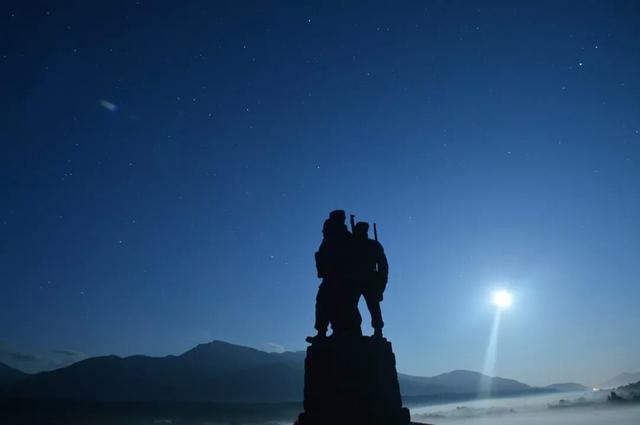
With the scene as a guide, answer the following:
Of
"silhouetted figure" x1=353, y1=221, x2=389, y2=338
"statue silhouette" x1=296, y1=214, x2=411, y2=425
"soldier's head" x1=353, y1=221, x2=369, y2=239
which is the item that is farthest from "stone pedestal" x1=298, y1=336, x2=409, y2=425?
"soldier's head" x1=353, y1=221, x2=369, y2=239

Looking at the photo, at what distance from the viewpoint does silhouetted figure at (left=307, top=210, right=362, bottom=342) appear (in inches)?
358

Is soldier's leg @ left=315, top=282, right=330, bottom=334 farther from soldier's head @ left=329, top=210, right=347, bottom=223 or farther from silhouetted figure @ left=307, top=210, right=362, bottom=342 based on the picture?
soldier's head @ left=329, top=210, right=347, bottom=223

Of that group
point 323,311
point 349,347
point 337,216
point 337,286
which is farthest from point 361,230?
point 349,347

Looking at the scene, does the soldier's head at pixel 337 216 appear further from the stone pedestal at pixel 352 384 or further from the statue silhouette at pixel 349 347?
the stone pedestal at pixel 352 384

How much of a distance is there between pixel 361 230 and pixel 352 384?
11.4 feet

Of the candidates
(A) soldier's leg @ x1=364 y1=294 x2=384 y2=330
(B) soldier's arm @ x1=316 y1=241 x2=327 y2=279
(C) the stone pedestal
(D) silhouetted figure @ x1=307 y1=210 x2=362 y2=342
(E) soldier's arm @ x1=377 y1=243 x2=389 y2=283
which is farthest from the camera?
(E) soldier's arm @ x1=377 y1=243 x2=389 y2=283

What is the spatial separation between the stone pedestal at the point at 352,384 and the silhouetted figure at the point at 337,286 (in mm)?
416

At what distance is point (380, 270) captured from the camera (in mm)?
9594

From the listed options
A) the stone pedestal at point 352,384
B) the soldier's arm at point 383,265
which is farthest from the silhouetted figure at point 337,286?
the soldier's arm at point 383,265

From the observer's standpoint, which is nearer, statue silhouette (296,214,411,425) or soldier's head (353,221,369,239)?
statue silhouette (296,214,411,425)

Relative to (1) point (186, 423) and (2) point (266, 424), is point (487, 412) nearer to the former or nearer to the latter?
(2) point (266, 424)

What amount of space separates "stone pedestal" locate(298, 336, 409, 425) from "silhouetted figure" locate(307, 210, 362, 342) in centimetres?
42

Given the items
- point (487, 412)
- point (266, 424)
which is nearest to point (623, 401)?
point (487, 412)

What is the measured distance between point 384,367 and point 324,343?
140cm
